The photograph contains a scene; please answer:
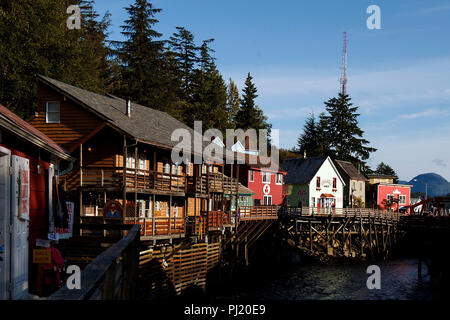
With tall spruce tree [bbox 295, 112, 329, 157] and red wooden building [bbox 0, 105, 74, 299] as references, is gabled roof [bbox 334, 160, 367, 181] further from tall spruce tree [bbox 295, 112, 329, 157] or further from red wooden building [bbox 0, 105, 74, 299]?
red wooden building [bbox 0, 105, 74, 299]

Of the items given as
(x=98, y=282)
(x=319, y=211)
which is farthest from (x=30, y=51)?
(x=98, y=282)

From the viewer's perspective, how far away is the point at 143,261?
2388 centimetres

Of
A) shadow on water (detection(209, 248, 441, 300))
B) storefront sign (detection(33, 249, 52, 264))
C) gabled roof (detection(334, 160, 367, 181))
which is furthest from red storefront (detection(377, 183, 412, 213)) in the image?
storefront sign (detection(33, 249, 52, 264))

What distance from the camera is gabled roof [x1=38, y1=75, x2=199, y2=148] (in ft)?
89.8

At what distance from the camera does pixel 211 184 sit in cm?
3422

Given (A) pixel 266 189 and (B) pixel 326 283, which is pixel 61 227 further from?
(A) pixel 266 189

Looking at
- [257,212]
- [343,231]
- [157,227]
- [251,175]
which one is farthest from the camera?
[251,175]

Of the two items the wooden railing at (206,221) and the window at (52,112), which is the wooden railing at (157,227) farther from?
the window at (52,112)

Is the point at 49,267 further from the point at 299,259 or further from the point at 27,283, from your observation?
the point at 299,259

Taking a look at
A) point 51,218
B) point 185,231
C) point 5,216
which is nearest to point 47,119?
point 185,231

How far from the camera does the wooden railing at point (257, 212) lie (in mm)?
40588

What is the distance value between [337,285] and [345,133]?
58.9m

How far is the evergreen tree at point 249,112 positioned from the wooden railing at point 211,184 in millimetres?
41997

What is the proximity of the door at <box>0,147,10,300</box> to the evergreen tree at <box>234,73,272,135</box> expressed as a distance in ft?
232
